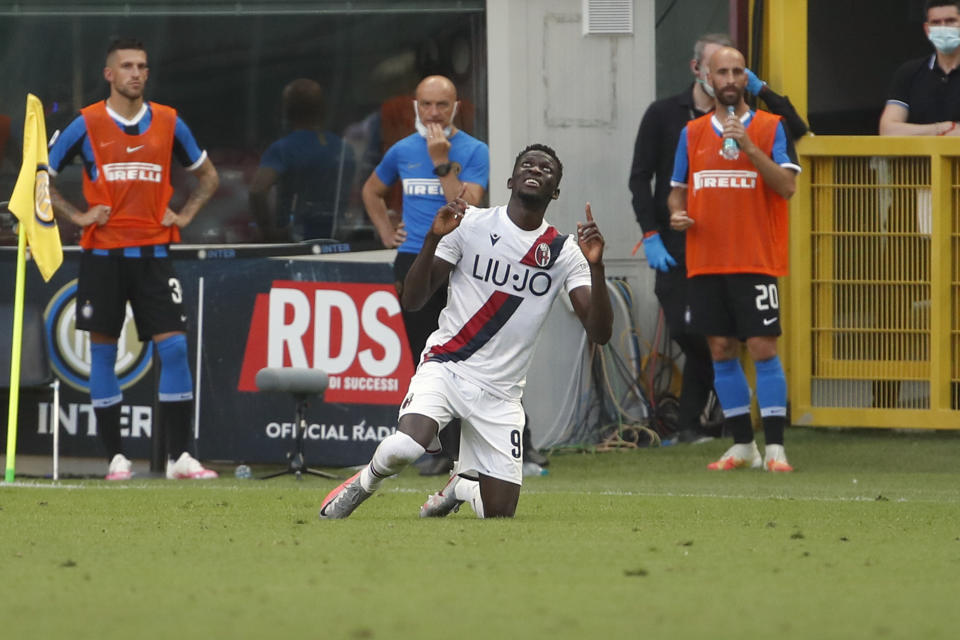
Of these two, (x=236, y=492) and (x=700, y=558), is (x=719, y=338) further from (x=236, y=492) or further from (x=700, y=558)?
(x=700, y=558)

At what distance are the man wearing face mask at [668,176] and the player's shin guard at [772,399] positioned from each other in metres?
0.74

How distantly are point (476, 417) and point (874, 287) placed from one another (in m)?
5.39

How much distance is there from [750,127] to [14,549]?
19.2ft

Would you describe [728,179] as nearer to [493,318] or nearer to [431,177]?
[431,177]

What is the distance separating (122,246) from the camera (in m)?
11.0

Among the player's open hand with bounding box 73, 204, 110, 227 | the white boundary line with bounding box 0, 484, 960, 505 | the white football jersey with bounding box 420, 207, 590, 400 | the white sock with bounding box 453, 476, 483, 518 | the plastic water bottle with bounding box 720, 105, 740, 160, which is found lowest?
the white boundary line with bounding box 0, 484, 960, 505

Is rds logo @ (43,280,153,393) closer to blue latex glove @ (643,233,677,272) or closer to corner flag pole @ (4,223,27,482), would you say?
corner flag pole @ (4,223,27,482)

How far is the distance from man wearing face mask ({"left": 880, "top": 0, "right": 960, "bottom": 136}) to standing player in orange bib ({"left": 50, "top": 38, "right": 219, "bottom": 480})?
497 cm

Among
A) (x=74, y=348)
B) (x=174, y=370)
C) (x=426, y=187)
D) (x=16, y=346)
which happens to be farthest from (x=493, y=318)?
(x=74, y=348)

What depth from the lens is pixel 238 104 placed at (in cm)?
1355

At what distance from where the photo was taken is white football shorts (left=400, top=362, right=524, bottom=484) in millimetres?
7723

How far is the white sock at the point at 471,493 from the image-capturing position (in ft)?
25.7

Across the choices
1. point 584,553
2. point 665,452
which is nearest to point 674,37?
point 665,452

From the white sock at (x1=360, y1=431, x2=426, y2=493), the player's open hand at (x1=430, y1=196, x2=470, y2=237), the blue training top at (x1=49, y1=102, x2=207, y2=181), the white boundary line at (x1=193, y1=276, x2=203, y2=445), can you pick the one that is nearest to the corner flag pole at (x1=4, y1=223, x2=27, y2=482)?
the blue training top at (x1=49, y1=102, x2=207, y2=181)
